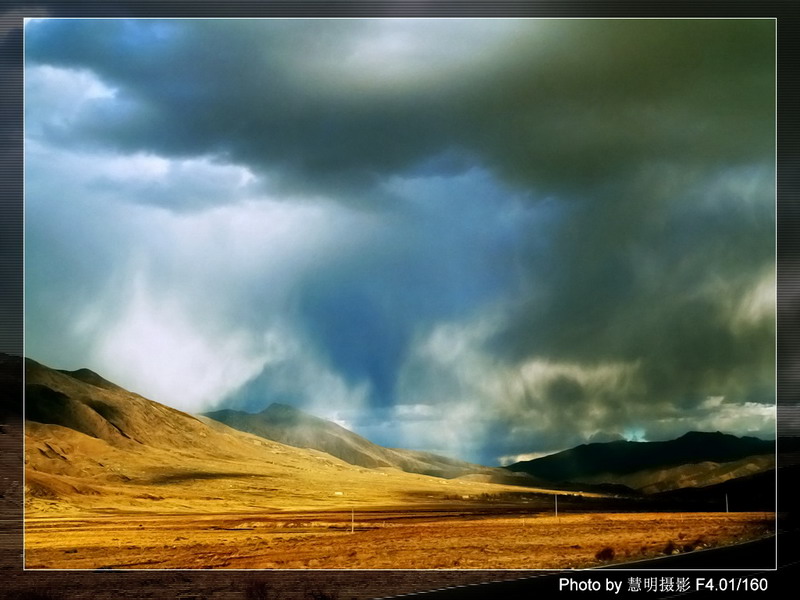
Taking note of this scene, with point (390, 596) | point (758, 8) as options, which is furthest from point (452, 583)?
point (758, 8)

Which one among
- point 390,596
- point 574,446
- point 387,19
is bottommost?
point 390,596

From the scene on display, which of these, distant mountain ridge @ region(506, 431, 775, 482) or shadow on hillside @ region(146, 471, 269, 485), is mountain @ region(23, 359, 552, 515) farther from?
distant mountain ridge @ region(506, 431, 775, 482)

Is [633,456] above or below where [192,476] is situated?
above

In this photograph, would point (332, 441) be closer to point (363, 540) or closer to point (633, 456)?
point (363, 540)

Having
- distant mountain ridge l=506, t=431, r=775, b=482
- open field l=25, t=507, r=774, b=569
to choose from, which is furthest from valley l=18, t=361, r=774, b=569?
distant mountain ridge l=506, t=431, r=775, b=482

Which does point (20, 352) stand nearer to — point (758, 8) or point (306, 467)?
point (306, 467)

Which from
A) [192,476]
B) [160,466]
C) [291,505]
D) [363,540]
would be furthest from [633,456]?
[160,466]

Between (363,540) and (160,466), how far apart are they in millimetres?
4775

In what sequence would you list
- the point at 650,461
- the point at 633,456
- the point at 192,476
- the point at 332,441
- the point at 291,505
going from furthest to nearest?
the point at 192,476, the point at 332,441, the point at 291,505, the point at 650,461, the point at 633,456

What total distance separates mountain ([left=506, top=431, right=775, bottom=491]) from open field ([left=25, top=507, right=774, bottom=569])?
72cm

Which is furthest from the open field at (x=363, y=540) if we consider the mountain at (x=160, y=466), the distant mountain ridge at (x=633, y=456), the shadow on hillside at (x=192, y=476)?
the shadow on hillside at (x=192, y=476)

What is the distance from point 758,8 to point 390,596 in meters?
10.9

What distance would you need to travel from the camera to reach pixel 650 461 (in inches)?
517

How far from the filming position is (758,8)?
38.4 feet
